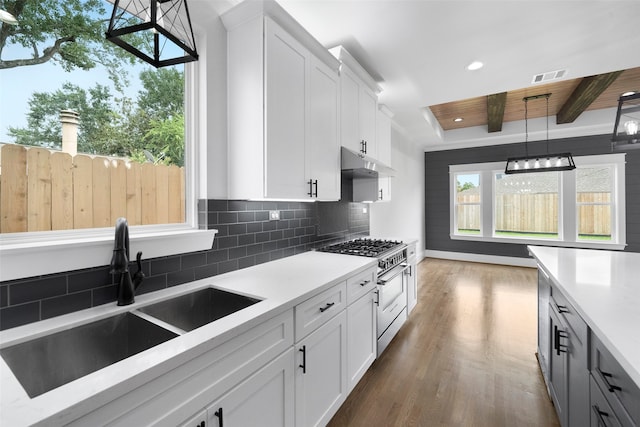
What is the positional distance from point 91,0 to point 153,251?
49.8 inches

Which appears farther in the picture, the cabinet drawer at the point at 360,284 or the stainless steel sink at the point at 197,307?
the cabinet drawer at the point at 360,284

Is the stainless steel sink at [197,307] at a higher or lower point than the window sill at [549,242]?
higher

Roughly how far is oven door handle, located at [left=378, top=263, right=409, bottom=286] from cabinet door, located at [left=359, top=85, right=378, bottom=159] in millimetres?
1299

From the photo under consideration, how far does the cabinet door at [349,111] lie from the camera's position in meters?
2.55

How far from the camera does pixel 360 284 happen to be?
6.75 feet

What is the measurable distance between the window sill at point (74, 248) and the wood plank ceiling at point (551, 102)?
4566 mm

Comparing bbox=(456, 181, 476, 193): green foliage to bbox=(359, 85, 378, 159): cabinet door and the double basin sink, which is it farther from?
the double basin sink

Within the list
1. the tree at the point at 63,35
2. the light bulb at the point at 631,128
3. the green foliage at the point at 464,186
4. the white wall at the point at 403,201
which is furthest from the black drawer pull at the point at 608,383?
the green foliage at the point at 464,186

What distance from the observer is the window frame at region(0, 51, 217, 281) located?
106 centimetres

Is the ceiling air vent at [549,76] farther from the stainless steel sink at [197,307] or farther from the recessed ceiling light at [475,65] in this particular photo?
the stainless steel sink at [197,307]

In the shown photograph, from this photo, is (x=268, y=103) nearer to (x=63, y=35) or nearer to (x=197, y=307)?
(x=63, y=35)

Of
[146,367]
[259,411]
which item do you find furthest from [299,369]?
[146,367]

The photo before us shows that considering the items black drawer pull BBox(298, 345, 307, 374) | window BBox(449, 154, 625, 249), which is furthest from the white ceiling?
window BBox(449, 154, 625, 249)

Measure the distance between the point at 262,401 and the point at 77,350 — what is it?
76 centimetres
